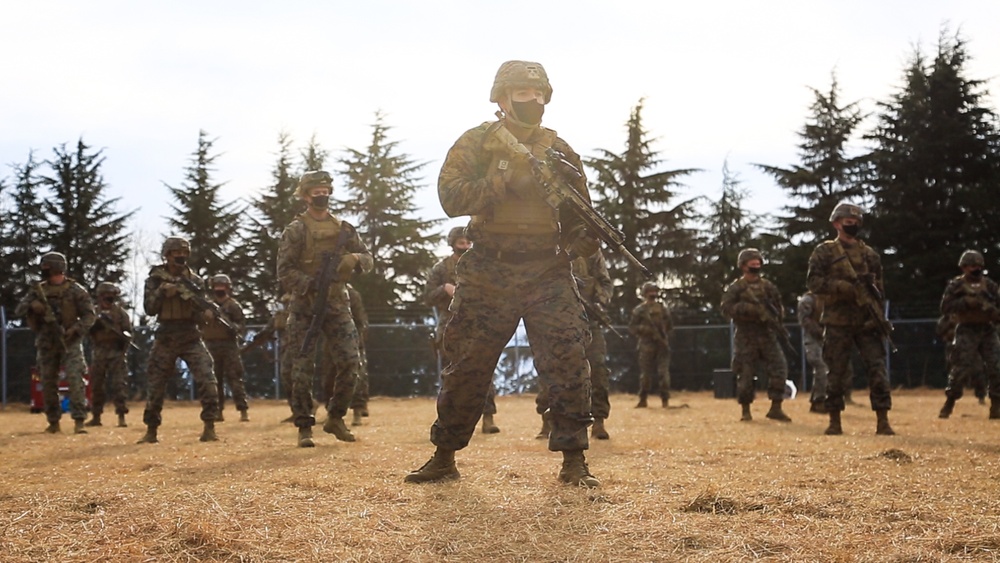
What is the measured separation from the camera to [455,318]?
6562 millimetres

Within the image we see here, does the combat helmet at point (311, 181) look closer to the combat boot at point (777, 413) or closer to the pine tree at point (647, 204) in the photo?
the combat boot at point (777, 413)

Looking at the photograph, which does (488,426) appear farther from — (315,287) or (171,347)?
(171,347)

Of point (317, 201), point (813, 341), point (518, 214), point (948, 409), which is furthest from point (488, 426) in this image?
point (813, 341)

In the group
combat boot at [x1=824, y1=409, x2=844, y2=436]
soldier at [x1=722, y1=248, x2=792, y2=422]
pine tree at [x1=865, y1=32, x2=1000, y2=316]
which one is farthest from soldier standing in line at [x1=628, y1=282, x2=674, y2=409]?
pine tree at [x1=865, y1=32, x2=1000, y2=316]

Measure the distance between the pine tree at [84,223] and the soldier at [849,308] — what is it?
100 feet

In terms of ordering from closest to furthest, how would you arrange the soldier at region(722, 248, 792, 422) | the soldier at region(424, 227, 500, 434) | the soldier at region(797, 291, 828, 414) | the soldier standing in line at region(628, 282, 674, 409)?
1. the soldier at region(424, 227, 500, 434)
2. the soldier at region(722, 248, 792, 422)
3. the soldier at region(797, 291, 828, 414)
4. the soldier standing in line at region(628, 282, 674, 409)

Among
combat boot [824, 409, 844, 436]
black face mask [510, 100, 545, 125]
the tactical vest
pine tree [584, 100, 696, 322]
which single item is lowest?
combat boot [824, 409, 844, 436]

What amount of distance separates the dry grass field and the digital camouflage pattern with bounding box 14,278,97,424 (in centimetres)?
380

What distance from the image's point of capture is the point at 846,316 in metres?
11.2

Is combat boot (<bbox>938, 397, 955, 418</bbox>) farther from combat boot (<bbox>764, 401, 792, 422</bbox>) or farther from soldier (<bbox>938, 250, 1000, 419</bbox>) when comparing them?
combat boot (<bbox>764, 401, 792, 422</bbox>)

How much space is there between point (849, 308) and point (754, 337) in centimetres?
352

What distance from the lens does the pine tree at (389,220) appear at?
38656mm

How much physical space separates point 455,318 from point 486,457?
225cm

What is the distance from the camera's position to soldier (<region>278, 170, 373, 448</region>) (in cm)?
1009
